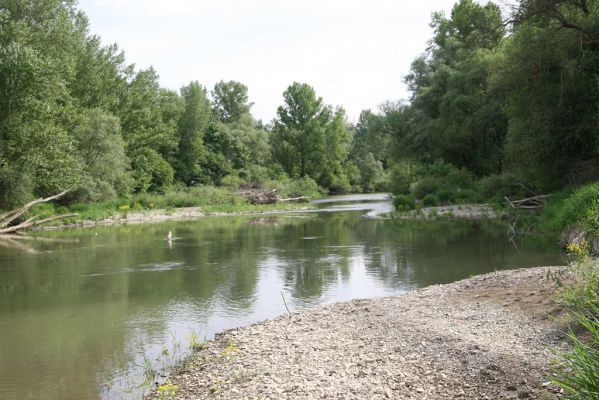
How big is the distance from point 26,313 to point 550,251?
54.1ft

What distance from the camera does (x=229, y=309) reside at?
12453 millimetres

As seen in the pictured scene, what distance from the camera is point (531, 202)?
28.1 m

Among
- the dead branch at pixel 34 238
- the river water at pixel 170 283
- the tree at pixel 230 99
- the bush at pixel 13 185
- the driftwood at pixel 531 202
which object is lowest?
the river water at pixel 170 283

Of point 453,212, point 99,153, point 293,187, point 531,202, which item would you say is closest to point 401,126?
point 453,212

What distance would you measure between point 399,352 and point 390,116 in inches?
1678

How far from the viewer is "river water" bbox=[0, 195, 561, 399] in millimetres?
8938

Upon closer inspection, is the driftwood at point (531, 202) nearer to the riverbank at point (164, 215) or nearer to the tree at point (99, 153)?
the riverbank at point (164, 215)

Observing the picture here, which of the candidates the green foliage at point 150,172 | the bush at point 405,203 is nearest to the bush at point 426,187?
the bush at point 405,203

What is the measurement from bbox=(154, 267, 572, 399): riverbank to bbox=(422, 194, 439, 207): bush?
27161mm

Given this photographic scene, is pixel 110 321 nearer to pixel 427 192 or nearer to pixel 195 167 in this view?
pixel 427 192

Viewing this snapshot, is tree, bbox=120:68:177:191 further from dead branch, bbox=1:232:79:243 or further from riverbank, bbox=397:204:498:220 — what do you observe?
riverbank, bbox=397:204:498:220

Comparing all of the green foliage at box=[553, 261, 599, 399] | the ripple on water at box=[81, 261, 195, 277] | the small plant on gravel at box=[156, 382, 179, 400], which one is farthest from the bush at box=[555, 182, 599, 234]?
the small plant on gravel at box=[156, 382, 179, 400]

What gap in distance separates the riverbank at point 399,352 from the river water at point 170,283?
1343 millimetres

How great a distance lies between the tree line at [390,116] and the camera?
23938mm
